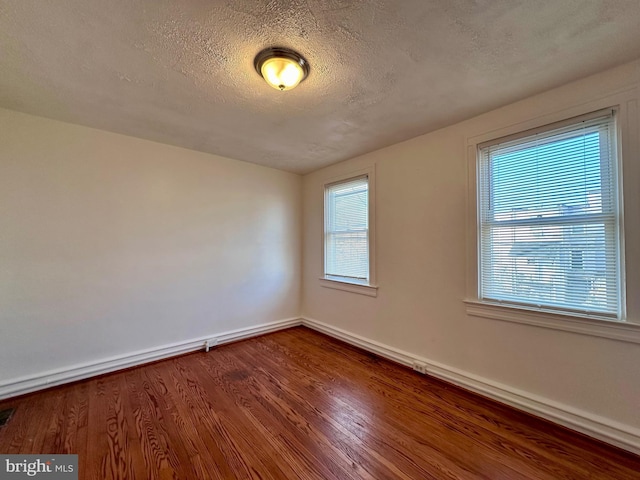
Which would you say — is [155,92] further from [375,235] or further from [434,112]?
[375,235]

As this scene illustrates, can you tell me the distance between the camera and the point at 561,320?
1865 mm

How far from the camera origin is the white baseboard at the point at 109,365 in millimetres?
2203

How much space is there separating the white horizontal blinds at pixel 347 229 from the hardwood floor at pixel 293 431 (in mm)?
1335

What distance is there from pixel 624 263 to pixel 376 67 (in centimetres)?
204

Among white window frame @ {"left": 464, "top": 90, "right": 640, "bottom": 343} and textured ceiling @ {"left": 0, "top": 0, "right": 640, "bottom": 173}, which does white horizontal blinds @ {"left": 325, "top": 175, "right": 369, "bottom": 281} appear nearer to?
textured ceiling @ {"left": 0, "top": 0, "right": 640, "bottom": 173}

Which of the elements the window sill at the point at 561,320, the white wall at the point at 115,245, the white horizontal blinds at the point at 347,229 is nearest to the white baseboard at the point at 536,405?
the window sill at the point at 561,320

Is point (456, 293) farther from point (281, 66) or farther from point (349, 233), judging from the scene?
point (281, 66)

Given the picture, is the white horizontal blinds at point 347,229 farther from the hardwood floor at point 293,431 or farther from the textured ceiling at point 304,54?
the hardwood floor at point 293,431

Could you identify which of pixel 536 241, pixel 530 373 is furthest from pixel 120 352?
pixel 536 241

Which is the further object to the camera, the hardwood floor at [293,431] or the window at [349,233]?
the window at [349,233]

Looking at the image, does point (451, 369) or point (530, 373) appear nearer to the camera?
point (530, 373)

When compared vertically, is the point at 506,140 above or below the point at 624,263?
above

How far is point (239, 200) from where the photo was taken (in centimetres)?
356

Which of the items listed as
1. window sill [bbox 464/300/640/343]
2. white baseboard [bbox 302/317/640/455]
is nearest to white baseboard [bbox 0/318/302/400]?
white baseboard [bbox 302/317/640/455]
